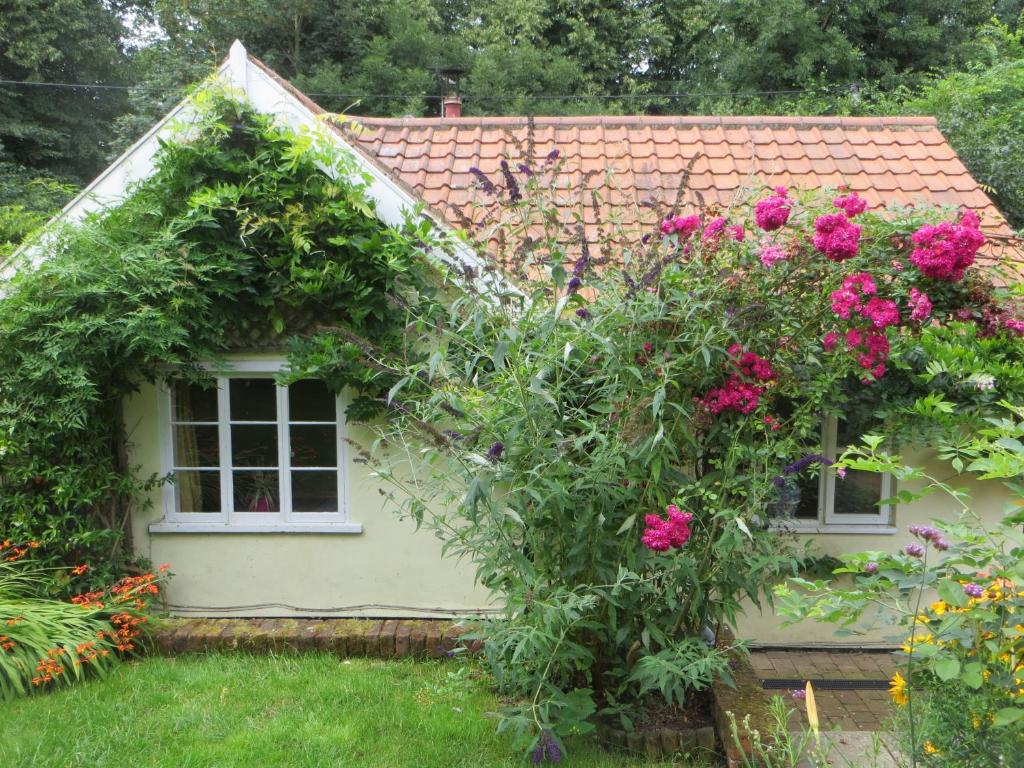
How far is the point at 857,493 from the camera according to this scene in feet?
21.8

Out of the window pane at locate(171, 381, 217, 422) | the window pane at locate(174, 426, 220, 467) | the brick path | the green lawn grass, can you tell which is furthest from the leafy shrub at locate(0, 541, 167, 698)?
the brick path

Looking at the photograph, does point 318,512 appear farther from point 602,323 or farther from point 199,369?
point 602,323

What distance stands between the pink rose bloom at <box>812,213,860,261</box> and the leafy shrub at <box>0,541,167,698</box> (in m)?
5.20

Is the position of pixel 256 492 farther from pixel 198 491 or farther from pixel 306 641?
pixel 306 641

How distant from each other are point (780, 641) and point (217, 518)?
4.67 m

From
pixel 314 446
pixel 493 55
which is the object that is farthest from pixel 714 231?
pixel 493 55

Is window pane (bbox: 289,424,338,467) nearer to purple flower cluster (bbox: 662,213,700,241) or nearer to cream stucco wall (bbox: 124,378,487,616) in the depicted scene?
cream stucco wall (bbox: 124,378,487,616)

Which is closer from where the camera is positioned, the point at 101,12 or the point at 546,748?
the point at 546,748

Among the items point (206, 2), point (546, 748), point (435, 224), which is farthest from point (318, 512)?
point (206, 2)

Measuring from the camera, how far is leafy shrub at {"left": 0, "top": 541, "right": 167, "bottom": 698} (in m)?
5.20

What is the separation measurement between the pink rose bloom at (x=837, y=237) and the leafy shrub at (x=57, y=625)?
520cm

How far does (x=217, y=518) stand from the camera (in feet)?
21.4

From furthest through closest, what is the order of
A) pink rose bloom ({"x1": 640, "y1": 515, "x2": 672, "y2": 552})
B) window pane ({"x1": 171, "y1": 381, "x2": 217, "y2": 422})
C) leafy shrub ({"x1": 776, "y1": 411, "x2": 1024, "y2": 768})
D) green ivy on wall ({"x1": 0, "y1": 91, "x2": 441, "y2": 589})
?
window pane ({"x1": 171, "y1": 381, "x2": 217, "y2": 422}) → green ivy on wall ({"x1": 0, "y1": 91, "x2": 441, "y2": 589}) → pink rose bloom ({"x1": 640, "y1": 515, "x2": 672, "y2": 552}) → leafy shrub ({"x1": 776, "y1": 411, "x2": 1024, "y2": 768})

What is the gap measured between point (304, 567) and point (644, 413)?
3.63 metres
